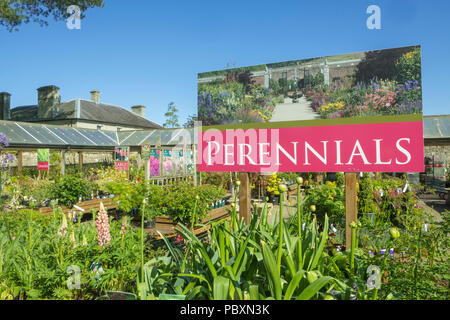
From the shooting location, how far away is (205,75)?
2510 mm

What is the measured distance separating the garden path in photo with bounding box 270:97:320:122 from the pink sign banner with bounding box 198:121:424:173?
8 cm

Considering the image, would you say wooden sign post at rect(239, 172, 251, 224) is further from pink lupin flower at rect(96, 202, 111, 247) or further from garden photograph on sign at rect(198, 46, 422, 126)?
pink lupin flower at rect(96, 202, 111, 247)

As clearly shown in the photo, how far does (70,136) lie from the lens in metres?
13.3

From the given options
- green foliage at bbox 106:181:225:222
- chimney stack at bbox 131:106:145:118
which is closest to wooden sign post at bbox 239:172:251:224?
green foliage at bbox 106:181:225:222

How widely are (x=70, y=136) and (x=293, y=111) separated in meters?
13.9

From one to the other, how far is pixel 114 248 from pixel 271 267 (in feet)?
3.85

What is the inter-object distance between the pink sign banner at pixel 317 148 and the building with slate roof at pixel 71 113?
23754 millimetres

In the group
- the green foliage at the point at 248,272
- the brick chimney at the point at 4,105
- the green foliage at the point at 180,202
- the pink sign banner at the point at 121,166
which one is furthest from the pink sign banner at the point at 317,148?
the brick chimney at the point at 4,105

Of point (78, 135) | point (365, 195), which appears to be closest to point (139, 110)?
point (78, 135)

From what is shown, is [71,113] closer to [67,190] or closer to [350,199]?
[67,190]

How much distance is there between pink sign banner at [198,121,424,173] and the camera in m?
1.80
